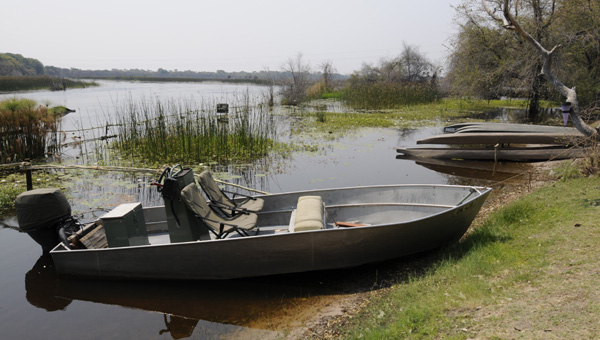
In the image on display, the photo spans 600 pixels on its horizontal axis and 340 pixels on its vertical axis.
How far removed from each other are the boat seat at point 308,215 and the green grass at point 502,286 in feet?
3.59

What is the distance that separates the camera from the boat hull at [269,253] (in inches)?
179

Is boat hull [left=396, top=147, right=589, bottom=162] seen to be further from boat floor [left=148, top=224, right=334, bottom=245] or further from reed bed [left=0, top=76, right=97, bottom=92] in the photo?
reed bed [left=0, top=76, right=97, bottom=92]

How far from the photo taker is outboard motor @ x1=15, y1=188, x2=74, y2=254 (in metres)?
5.10

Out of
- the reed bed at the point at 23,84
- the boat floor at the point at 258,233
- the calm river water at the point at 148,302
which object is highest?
the reed bed at the point at 23,84

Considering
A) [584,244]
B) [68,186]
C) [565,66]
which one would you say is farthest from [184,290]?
[565,66]

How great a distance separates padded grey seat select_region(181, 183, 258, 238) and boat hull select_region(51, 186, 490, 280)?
1.10ft

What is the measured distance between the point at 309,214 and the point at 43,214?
336cm

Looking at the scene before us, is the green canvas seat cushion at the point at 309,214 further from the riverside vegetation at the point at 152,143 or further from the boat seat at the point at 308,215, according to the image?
the riverside vegetation at the point at 152,143

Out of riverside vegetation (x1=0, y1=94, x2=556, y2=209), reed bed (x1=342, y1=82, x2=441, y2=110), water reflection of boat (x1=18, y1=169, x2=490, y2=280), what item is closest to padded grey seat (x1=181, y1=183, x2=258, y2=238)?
water reflection of boat (x1=18, y1=169, x2=490, y2=280)

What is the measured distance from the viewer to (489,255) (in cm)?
439

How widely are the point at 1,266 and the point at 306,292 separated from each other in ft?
13.9

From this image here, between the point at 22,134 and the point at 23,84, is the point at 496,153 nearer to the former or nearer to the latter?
the point at 22,134

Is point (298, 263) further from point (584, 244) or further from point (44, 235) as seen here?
point (44, 235)

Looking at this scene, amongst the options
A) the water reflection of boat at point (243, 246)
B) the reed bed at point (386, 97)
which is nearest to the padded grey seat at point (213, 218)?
the water reflection of boat at point (243, 246)
